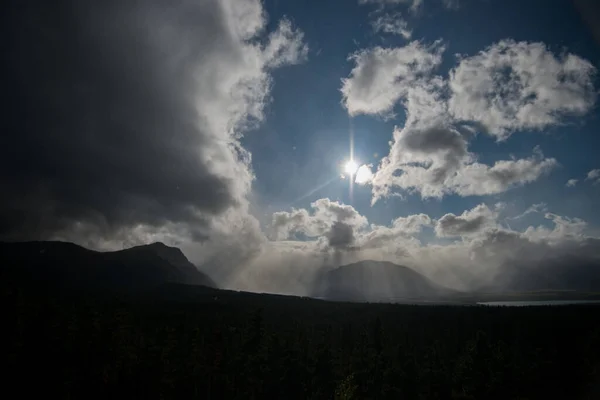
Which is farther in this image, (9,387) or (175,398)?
(175,398)

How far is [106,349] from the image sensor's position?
6394 cm

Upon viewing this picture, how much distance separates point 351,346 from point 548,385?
1879 inches

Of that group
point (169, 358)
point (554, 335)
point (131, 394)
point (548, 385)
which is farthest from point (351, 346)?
point (554, 335)

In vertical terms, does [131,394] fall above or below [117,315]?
below

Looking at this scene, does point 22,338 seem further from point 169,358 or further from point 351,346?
point 351,346

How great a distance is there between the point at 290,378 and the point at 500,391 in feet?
123

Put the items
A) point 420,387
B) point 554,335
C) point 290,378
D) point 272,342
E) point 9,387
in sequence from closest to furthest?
point 9,387 < point 420,387 < point 290,378 < point 272,342 < point 554,335

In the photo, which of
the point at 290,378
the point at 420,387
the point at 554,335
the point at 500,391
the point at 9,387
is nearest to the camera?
the point at 500,391

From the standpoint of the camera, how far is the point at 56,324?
211 feet

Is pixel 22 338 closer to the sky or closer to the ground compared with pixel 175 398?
closer to the sky

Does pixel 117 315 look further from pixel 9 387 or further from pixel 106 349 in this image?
pixel 9 387

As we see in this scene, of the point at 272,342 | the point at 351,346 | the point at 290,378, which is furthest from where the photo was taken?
the point at 351,346

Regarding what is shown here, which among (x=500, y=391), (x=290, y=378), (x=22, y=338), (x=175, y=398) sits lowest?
(x=175, y=398)

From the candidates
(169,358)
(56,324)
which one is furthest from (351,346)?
(56,324)
